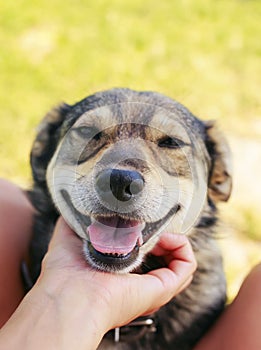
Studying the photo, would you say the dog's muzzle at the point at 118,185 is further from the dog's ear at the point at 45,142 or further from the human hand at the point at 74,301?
the dog's ear at the point at 45,142

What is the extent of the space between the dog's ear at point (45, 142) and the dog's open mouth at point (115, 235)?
2.42 feet

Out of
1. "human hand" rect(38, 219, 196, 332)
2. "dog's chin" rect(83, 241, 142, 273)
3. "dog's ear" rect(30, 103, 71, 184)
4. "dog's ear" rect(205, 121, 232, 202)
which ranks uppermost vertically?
"dog's ear" rect(205, 121, 232, 202)

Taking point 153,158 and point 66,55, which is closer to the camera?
point 153,158

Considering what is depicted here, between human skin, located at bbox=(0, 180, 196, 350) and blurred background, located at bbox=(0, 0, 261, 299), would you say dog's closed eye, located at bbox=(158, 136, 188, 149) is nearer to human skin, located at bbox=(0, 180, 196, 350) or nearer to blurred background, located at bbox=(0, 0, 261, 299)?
human skin, located at bbox=(0, 180, 196, 350)

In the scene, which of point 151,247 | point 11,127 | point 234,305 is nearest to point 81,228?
point 151,247

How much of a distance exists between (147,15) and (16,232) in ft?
16.2

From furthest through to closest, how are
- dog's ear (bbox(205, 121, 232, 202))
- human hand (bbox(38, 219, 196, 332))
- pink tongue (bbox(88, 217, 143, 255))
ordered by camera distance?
dog's ear (bbox(205, 121, 232, 202)), pink tongue (bbox(88, 217, 143, 255)), human hand (bbox(38, 219, 196, 332))

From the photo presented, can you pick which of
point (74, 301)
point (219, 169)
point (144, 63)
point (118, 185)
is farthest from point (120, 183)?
point (144, 63)

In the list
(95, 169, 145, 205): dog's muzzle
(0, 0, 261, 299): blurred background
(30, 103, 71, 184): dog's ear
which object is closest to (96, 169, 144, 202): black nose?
(95, 169, 145, 205): dog's muzzle

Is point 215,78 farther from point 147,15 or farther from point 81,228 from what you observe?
point 81,228

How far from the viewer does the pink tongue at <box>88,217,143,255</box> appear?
210 centimetres

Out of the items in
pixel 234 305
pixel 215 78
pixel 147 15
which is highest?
pixel 147 15

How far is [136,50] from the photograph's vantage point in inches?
252

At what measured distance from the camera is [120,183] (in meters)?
1.99
